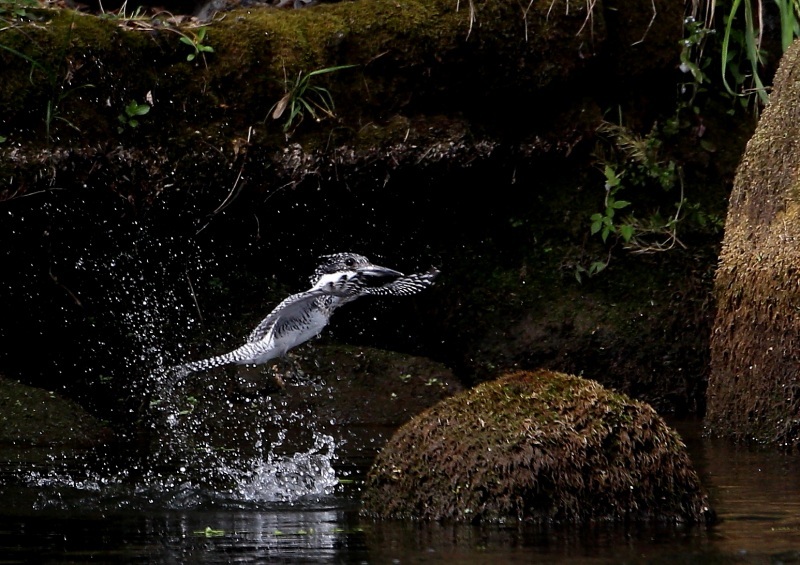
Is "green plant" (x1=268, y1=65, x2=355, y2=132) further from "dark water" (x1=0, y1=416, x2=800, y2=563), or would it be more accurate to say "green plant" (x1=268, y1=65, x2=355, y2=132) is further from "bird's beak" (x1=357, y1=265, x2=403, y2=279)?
"dark water" (x1=0, y1=416, x2=800, y2=563)

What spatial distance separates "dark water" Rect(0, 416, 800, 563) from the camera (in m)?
3.68

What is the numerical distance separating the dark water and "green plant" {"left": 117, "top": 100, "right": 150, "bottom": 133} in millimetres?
2499

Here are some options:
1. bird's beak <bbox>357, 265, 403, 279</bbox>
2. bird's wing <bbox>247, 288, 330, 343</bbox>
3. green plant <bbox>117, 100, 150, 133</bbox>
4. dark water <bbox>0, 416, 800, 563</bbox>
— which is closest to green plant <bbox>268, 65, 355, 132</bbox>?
green plant <bbox>117, 100, 150, 133</bbox>

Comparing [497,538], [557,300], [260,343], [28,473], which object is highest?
[557,300]

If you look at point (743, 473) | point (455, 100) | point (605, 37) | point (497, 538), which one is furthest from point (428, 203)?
point (497, 538)

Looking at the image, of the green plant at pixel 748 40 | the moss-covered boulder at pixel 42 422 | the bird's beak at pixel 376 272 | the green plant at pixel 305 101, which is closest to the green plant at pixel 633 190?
the green plant at pixel 748 40

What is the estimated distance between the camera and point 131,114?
7.23 meters

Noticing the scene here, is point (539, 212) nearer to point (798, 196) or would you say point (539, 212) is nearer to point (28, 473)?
point (798, 196)

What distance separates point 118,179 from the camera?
721cm

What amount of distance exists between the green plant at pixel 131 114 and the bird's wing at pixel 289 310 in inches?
69.4

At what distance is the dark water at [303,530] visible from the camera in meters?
3.68

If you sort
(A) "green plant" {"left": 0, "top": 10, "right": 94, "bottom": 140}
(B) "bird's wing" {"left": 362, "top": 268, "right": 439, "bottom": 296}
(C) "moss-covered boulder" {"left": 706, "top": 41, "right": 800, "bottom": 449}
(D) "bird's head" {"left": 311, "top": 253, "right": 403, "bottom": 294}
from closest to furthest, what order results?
(D) "bird's head" {"left": 311, "top": 253, "right": 403, "bottom": 294} < (B) "bird's wing" {"left": 362, "top": 268, "right": 439, "bottom": 296} < (C) "moss-covered boulder" {"left": 706, "top": 41, "right": 800, "bottom": 449} < (A) "green plant" {"left": 0, "top": 10, "right": 94, "bottom": 140}

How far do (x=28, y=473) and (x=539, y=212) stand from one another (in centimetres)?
415

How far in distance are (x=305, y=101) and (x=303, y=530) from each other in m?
3.92
